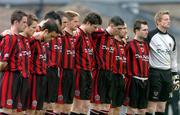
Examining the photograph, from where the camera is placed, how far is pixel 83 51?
1304 cm

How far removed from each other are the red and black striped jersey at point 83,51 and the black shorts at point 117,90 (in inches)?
21.1

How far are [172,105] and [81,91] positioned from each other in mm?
4581

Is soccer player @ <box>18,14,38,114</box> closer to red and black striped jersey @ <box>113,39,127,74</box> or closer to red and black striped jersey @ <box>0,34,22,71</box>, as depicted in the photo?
red and black striped jersey @ <box>0,34,22,71</box>

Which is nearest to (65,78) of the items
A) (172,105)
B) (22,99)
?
(22,99)

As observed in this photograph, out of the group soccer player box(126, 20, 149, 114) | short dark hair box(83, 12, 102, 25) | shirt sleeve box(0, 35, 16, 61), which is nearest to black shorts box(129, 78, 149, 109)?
soccer player box(126, 20, 149, 114)

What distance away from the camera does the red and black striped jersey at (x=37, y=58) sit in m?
12.4

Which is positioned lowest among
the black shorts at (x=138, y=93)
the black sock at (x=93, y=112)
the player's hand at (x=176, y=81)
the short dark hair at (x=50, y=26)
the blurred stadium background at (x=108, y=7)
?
the black sock at (x=93, y=112)

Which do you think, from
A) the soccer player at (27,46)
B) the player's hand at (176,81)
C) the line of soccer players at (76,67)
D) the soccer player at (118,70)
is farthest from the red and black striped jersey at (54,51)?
the player's hand at (176,81)

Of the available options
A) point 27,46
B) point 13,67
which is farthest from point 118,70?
point 13,67

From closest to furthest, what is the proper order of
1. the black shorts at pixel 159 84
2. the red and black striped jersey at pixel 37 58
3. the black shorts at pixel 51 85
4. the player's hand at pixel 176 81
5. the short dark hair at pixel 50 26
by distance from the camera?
the short dark hair at pixel 50 26, the red and black striped jersey at pixel 37 58, the black shorts at pixel 51 85, the black shorts at pixel 159 84, the player's hand at pixel 176 81

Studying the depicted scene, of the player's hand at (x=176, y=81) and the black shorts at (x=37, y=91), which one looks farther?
the player's hand at (x=176, y=81)

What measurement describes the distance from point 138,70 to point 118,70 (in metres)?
0.38

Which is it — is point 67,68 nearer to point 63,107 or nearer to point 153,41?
point 63,107

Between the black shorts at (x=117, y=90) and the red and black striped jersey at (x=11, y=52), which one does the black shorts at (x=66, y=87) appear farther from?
the red and black striped jersey at (x=11, y=52)
